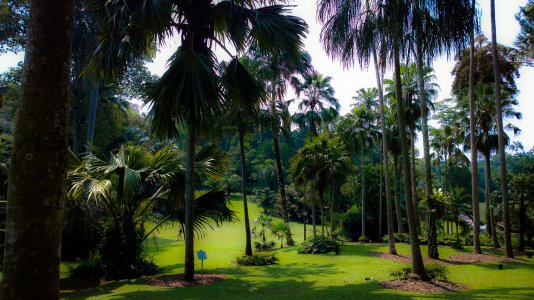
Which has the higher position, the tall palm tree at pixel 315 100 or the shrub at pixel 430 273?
the tall palm tree at pixel 315 100

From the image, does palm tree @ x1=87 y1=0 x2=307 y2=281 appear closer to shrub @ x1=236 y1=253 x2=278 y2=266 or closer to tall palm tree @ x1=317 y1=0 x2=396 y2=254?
tall palm tree @ x1=317 y1=0 x2=396 y2=254

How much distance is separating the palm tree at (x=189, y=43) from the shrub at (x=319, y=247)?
1088 centimetres

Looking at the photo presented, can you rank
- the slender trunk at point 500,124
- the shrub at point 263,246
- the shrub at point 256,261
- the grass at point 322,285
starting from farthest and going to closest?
the shrub at point 263,246 → the slender trunk at point 500,124 → the shrub at point 256,261 → the grass at point 322,285

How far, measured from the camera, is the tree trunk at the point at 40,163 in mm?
3021

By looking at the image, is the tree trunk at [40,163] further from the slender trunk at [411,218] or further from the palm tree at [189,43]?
the slender trunk at [411,218]

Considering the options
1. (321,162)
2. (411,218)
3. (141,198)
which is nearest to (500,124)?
(321,162)

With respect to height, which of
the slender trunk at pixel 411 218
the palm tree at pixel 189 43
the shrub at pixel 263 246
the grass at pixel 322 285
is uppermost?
the palm tree at pixel 189 43

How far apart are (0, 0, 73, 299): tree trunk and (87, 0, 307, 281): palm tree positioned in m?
5.59

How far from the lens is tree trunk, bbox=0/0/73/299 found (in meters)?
3.02

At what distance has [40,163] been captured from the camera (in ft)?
10.4

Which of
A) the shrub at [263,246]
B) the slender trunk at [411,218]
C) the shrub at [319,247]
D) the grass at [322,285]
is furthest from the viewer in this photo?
the shrub at [263,246]

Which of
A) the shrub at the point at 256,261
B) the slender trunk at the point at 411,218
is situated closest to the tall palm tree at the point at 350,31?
the slender trunk at the point at 411,218

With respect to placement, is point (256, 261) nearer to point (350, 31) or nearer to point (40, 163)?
point (350, 31)

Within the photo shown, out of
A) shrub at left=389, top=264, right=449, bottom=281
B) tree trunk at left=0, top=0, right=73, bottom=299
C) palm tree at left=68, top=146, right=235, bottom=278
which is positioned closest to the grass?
shrub at left=389, top=264, right=449, bottom=281
